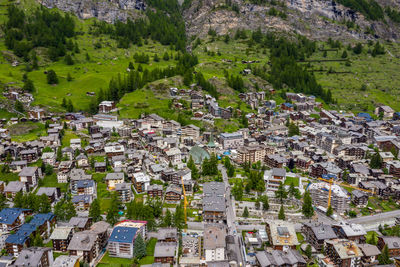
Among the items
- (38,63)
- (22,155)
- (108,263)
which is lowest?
(108,263)

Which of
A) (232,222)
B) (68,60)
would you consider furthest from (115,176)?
(68,60)

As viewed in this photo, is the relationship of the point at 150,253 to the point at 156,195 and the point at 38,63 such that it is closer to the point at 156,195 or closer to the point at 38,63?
the point at 156,195

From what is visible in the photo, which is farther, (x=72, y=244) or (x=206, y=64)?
(x=206, y=64)

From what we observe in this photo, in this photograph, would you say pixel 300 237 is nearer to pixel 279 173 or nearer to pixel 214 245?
pixel 279 173

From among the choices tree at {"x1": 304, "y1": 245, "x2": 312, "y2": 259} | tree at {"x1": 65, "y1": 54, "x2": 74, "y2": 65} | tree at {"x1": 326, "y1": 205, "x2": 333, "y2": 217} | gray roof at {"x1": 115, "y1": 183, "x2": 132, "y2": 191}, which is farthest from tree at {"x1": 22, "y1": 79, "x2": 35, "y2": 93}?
tree at {"x1": 304, "y1": 245, "x2": 312, "y2": 259}

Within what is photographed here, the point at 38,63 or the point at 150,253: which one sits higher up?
the point at 38,63

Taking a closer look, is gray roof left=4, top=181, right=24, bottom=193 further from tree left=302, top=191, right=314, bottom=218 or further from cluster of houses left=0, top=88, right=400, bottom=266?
tree left=302, top=191, right=314, bottom=218

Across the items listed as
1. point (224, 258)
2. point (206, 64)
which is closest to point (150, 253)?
point (224, 258)
